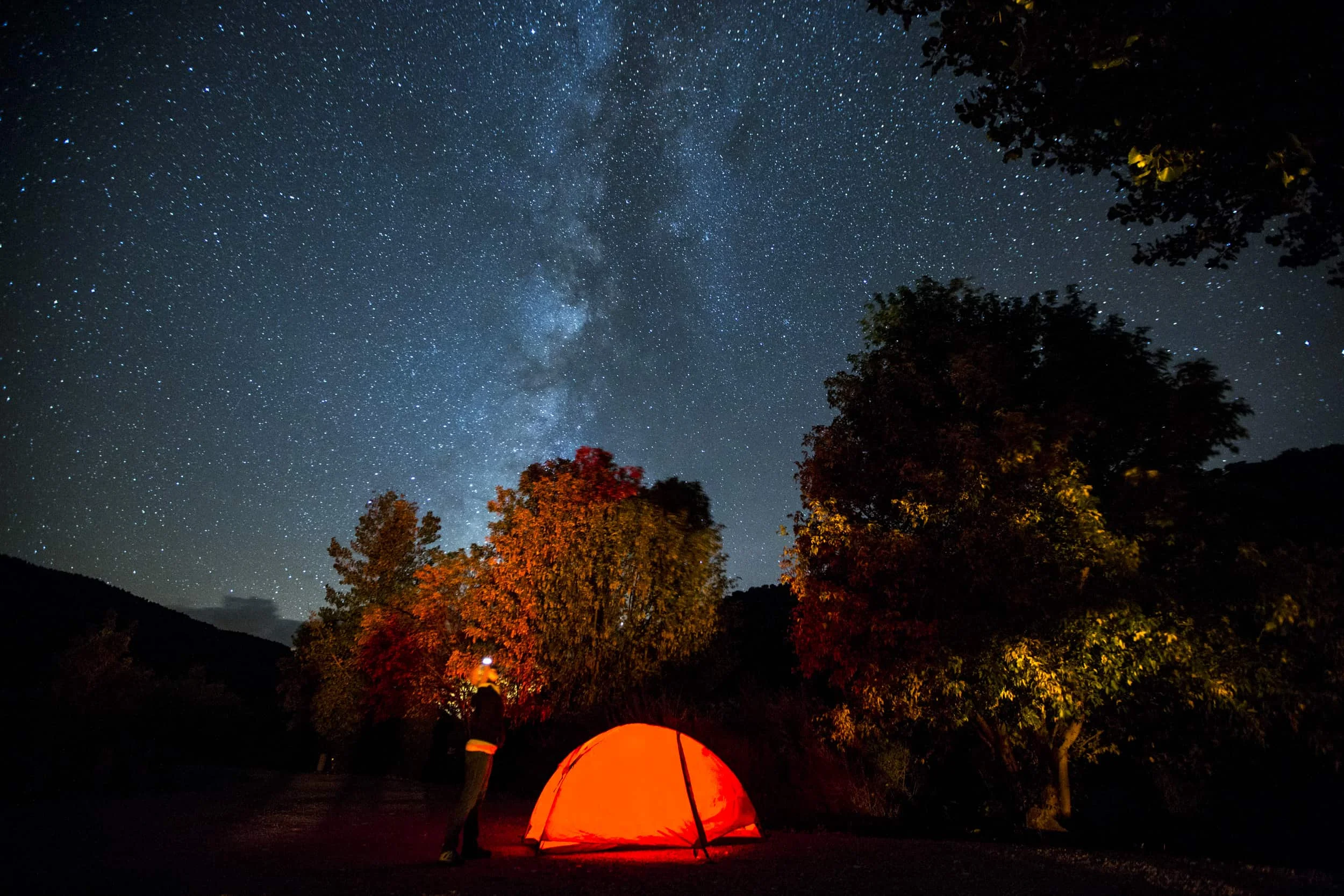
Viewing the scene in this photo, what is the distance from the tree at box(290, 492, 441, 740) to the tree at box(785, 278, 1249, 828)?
20.5 meters

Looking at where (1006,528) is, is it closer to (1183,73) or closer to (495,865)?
(1183,73)

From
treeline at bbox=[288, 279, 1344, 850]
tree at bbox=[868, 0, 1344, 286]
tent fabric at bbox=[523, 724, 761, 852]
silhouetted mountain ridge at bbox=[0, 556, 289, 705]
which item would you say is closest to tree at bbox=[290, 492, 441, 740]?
silhouetted mountain ridge at bbox=[0, 556, 289, 705]

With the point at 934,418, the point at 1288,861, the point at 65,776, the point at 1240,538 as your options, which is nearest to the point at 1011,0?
the point at 934,418

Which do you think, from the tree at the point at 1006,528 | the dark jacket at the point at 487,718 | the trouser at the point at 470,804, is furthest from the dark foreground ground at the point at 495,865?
the tree at the point at 1006,528

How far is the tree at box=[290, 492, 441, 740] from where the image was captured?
29.1 m

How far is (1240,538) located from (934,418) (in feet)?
17.9

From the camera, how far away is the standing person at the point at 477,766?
304 inches

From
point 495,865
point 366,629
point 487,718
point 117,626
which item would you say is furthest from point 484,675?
point 117,626

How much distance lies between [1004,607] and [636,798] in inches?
276

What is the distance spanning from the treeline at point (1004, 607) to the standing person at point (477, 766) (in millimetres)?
6868

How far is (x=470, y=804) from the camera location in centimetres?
787

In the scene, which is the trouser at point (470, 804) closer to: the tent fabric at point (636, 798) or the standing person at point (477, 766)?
the standing person at point (477, 766)

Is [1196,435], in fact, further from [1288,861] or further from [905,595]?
[1288,861]

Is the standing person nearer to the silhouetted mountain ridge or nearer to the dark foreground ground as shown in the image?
the dark foreground ground
